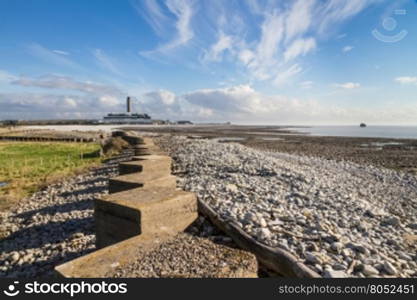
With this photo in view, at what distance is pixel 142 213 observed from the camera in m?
4.32

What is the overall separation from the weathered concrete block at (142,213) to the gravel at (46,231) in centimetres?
133

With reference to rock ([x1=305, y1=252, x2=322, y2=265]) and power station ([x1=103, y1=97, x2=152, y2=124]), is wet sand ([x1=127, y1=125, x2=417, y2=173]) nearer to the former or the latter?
rock ([x1=305, y1=252, x2=322, y2=265])

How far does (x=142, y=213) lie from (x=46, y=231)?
4787 millimetres

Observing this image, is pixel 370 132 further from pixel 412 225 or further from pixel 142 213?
pixel 142 213

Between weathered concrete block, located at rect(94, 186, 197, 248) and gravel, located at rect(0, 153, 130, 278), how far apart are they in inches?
52.5

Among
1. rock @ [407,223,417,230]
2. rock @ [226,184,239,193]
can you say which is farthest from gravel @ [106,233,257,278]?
rock @ [407,223,417,230]

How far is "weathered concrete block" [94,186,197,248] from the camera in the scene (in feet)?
14.5

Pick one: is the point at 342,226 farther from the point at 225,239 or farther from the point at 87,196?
the point at 87,196

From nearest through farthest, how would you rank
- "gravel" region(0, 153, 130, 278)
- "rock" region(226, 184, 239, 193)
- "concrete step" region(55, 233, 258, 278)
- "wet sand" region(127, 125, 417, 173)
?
"concrete step" region(55, 233, 258, 278), "gravel" region(0, 153, 130, 278), "rock" region(226, 184, 239, 193), "wet sand" region(127, 125, 417, 173)

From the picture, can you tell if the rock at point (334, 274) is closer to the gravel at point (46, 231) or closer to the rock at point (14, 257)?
the gravel at point (46, 231)

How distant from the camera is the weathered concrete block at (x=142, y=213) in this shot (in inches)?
174

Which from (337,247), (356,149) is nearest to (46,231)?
(337,247)

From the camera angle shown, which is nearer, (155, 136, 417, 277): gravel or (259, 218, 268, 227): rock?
(155, 136, 417, 277): gravel

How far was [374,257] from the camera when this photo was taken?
4.21 m
